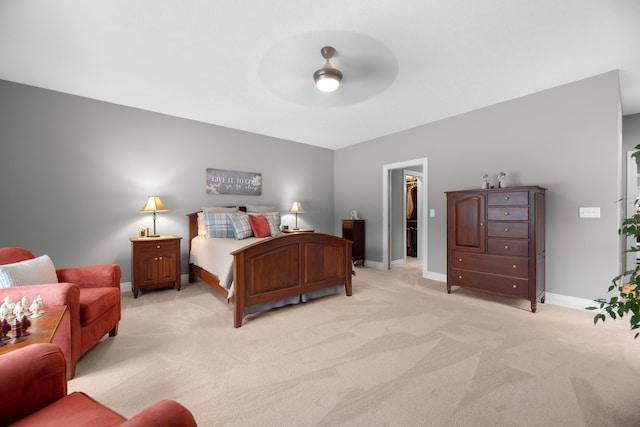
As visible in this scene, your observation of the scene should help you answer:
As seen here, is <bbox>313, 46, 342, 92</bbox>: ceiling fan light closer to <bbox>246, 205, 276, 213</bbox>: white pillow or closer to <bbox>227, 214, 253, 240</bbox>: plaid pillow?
<bbox>227, 214, 253, 240</bbox>: plaid pillow

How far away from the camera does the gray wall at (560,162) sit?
299 centimetres

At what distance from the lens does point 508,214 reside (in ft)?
10.6

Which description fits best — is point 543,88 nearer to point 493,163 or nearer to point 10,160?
point 493,163

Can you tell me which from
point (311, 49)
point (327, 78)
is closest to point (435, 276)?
point (327, 78)

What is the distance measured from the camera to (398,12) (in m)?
2.08

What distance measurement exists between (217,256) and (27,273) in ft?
5.10

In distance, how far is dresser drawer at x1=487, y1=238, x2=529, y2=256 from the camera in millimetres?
3114

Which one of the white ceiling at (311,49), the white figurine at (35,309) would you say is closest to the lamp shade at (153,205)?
the white ceiling at (311,49)

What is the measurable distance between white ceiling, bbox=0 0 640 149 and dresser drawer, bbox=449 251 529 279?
2.05 metres

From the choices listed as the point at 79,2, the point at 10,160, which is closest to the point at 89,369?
the point at 79,2

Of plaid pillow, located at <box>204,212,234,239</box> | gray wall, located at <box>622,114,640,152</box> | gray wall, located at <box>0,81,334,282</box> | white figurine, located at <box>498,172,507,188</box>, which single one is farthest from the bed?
gray wall, located at <box>622,114,640,152</box>

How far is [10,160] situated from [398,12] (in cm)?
442

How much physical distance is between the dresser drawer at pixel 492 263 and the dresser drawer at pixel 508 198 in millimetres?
634

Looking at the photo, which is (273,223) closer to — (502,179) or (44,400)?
(502,179)
